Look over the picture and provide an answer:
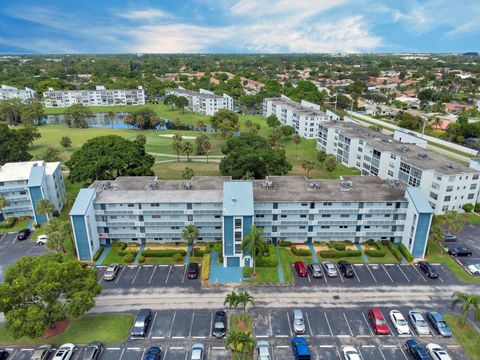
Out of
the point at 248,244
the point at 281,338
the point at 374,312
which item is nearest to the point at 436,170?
the point at 374,312

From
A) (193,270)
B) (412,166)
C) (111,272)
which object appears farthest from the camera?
(412,166)

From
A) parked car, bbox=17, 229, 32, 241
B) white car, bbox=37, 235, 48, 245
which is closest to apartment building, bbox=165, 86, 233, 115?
parked car, bbox=17, 229, 32, 241

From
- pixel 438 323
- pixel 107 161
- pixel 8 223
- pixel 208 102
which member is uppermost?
pixel 208 102

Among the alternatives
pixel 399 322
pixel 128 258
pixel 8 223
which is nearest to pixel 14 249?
pixel 8 223

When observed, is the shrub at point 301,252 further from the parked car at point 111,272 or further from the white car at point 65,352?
the white car at point 65,352

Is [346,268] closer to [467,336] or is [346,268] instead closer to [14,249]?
[467,336]
